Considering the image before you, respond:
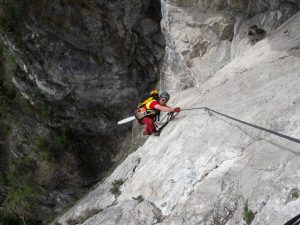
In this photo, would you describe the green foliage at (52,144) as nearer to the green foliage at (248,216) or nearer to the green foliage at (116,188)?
the green foliage at (116,188)

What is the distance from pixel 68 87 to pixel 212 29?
8.64 m

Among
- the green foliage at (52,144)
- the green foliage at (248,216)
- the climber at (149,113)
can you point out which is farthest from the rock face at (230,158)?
the green foliage at (52,144)

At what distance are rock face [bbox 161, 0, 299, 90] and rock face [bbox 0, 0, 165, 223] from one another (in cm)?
385

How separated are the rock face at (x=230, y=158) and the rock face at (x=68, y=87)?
21.9 feet

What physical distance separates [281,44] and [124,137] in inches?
478

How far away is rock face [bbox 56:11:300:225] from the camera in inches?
178

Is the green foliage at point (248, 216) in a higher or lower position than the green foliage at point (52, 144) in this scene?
higher

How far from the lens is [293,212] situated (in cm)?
387

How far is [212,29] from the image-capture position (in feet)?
33.0

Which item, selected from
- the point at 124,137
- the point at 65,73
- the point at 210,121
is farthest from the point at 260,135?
the point at 124,137

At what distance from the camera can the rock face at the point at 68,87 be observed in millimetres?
14680

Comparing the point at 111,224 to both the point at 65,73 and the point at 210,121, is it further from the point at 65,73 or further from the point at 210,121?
the point at 65,73

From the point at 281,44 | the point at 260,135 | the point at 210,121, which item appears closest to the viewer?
the point at 260,135

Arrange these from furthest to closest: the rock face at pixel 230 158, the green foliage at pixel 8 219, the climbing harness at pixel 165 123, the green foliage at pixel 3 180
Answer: the green foliage at pixel 8 219 → the green foliage at pixel 3 180 → the climbing harness at pixel 165 123 → the rock face at pixel 230 158
